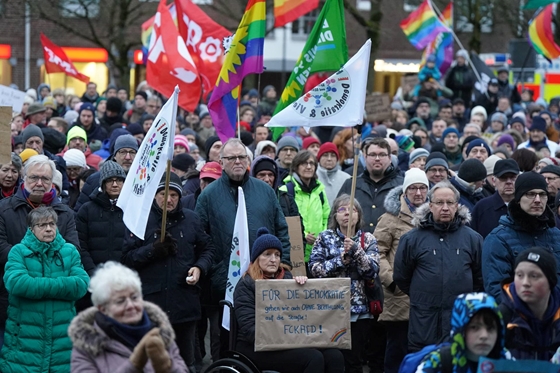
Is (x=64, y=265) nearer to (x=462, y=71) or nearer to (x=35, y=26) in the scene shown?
(x=462, y=71)

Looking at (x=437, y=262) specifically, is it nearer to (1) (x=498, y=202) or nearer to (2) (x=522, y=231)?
(2) (x=522, y=231)

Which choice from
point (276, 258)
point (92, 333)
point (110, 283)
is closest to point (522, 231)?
point (276, 258)

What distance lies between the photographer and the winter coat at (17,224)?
8.05 m

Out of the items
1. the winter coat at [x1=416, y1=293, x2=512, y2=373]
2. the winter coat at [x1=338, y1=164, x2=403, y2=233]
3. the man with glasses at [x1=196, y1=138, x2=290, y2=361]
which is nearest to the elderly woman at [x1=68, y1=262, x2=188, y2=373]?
the winter coat at [x1=416, y1=293, x2=512, y2=373]

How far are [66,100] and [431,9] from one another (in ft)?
26.1

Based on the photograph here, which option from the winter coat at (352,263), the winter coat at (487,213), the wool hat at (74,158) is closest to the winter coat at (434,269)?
the winter coat at (352,263)

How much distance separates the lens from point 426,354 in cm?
546

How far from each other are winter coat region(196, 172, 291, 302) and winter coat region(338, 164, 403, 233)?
109 centimetres

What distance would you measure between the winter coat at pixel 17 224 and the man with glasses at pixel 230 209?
1.22 m

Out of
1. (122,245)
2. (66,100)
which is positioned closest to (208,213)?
(122,245)

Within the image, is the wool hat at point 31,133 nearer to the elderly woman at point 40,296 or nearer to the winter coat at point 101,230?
the winter coat at point 101,230

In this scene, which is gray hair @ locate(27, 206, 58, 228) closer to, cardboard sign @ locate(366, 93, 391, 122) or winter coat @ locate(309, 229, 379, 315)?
winter coat @ locate(309, 229, 379, 315)

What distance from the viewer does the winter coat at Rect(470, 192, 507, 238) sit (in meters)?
9.35

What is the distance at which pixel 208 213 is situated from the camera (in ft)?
29.7
